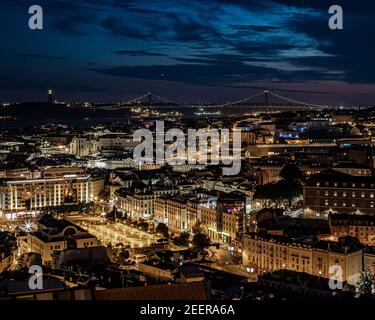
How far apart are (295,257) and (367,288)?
1.37 meters

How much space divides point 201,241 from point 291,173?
5.15 m

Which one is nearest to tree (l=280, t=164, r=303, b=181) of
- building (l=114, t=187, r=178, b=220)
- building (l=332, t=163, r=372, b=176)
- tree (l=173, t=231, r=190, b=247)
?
building (l=332, t=163, r=372, b=176)

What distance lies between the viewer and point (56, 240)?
28.0 feet

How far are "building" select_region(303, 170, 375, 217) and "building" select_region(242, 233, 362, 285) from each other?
266 centimetres

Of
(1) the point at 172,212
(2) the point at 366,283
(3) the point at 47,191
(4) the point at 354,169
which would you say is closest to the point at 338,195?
(4) the point at 354,169

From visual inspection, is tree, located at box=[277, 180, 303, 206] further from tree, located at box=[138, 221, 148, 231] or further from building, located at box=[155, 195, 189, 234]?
tree, located at box=[138, 221, 148, 231]

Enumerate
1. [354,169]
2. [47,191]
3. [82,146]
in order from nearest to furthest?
[354,169] < [47,191] < [82,146]

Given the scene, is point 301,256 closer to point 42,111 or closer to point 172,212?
point 172,212

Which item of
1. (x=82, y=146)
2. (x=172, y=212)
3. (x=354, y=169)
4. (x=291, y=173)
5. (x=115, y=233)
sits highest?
(x=82, y=146)

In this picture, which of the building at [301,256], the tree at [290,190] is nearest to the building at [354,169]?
the tree at [290,190]

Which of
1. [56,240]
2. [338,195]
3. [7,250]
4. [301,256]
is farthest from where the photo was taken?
[338,195]

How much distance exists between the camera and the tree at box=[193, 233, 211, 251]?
8992 mm
